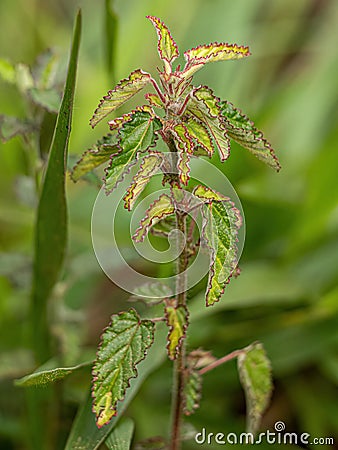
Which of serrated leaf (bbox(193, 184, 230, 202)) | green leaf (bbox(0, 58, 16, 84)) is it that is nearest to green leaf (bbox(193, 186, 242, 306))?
serrated leaf (bbox(193, 184, 230, 202))

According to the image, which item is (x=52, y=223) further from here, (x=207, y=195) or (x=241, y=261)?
(x=241, y=261)

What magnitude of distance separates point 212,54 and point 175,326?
24 centimetres

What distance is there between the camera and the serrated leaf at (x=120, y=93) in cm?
55

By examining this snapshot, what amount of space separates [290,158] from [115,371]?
817 mm

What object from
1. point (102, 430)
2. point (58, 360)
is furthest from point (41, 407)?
point (102, 430)

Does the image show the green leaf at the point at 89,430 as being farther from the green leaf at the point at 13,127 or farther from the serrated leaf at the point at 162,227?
the green leaf at the point at 13,127

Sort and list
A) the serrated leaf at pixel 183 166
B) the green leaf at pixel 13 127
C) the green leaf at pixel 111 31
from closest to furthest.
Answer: the serrated leaf at pixel 183 166 < the green leaf at pixel 13 127 < the green leaf at pixel 111 31

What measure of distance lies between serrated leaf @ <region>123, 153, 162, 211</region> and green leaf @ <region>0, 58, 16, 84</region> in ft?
1.17

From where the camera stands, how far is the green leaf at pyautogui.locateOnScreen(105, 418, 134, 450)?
64 cm

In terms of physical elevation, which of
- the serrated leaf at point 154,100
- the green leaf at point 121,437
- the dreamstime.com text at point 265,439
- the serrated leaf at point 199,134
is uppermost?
the serrated leaf at point 154,100

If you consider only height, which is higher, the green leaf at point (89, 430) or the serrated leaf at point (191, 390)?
the serrated leaf at point (191, 390)

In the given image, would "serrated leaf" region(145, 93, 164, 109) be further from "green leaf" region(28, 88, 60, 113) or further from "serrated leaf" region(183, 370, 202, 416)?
"serrated leaf" region(183, 370, 202, 416)

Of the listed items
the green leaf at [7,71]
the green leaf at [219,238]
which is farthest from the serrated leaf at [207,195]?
the green leaf at [7,71]

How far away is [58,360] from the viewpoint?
2.70ft
